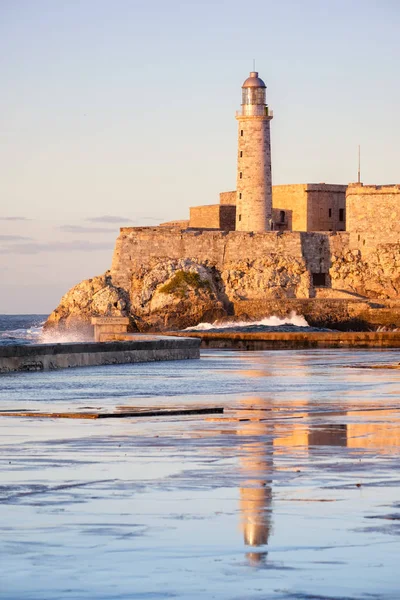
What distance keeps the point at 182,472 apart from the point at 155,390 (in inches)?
369

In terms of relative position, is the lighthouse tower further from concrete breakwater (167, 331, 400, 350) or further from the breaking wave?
concrete breakwater (167, 331, 400, 350)

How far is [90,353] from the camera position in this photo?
26.2 meters

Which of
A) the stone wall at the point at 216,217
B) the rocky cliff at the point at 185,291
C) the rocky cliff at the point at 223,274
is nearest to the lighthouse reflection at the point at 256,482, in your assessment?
the rocky cliff at the point at 185,291

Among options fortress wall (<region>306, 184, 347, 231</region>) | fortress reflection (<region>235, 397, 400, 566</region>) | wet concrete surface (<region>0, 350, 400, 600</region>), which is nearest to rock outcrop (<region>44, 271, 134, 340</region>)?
fortress wall (<region>306, 184, 347, 231</region>)

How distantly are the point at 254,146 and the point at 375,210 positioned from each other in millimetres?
7627

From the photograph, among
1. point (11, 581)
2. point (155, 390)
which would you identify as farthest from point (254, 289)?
point (11, 581)

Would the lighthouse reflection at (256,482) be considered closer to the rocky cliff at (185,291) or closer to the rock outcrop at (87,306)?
the rocky cliff at (185,291)

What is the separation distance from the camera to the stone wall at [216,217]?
247ft

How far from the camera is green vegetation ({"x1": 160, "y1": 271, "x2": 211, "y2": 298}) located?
222ft

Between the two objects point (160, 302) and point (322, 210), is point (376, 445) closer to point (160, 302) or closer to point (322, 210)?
point (160, 302)

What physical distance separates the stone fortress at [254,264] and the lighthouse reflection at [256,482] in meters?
54.4

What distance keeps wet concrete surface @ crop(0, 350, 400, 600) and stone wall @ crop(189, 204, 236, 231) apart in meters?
61.7

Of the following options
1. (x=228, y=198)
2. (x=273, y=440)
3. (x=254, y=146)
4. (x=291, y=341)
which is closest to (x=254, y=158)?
(x=254, y=146)

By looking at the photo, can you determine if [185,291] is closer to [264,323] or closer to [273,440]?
[264,323]
